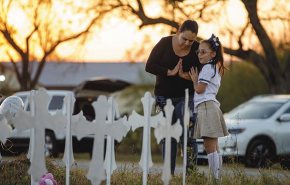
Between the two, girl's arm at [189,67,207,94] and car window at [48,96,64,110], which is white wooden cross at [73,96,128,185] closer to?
girl's arm at [189,67,207,94]

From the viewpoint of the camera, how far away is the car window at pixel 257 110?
14.8m

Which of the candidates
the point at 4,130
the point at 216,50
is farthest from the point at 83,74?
the point at 4,130

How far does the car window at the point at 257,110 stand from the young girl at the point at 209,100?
7222 mm

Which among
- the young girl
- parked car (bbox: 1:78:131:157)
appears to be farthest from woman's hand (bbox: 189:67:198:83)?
parked car (bbox: 1:78:131:157)

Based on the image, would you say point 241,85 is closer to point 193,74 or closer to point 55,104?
point 55,104

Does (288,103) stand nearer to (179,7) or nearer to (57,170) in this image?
(179,7)

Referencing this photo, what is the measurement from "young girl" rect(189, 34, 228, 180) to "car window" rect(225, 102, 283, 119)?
23.7 ft

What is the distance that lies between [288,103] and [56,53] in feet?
51.2

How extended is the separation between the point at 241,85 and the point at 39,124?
73.6 ft

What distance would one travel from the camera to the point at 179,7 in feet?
65.3

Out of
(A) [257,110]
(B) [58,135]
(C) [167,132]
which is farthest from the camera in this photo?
(B) [58,135]

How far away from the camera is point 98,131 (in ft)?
20.0

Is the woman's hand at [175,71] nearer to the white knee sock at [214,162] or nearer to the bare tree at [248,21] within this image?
the white knee sock at [214,162]

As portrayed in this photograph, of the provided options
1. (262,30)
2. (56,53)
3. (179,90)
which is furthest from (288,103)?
(56,53)
